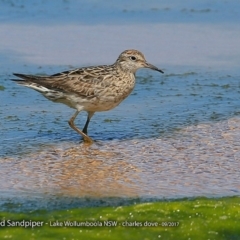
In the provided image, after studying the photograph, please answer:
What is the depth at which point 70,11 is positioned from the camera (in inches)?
710

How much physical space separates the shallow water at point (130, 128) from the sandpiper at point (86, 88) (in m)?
0.35

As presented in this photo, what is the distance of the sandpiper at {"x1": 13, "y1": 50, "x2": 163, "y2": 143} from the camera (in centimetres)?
1105

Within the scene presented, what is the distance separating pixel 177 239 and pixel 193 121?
4433 mm

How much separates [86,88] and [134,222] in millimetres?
3891

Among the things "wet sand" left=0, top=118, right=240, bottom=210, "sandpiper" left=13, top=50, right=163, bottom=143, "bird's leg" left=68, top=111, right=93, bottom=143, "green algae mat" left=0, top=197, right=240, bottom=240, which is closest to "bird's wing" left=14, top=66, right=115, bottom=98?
"sandpiper" left=13, top=50, right=163, bottom=143

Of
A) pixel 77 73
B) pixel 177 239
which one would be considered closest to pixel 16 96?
pixel 77 73

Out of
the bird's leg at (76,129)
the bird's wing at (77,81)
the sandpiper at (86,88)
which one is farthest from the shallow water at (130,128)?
the bird's wing at (77,81)

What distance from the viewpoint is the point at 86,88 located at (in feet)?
36.3

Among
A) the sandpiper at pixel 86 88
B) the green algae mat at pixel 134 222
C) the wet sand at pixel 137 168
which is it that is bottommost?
the wet sand at pixel 137 168

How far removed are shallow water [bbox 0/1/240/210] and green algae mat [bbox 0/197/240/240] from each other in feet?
1.35

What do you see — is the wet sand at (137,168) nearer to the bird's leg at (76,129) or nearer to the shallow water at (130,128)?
the shallow water at (130,128)

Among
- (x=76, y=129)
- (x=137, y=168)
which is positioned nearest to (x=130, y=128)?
(x=76, y=129)

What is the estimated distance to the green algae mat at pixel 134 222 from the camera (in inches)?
283

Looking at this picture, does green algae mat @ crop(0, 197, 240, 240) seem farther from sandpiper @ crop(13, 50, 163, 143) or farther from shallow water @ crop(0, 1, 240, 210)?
sandpiper @ crop(13, 50, 163, 143)
